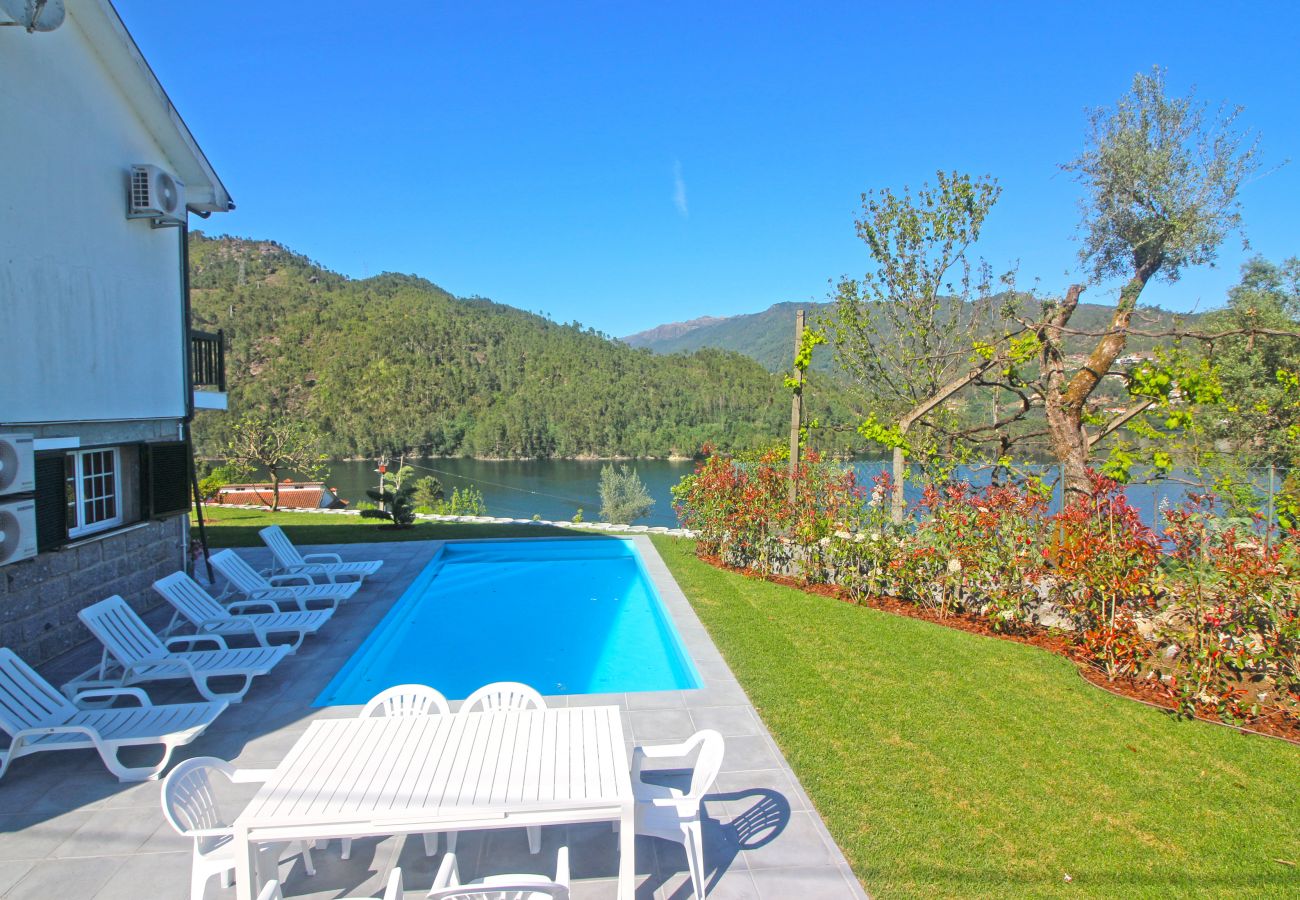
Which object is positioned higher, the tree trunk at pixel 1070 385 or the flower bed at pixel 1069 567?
the tree trunk at pixel 1070 385

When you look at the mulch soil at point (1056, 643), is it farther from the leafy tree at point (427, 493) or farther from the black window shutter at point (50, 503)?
the leafy tree at point (427, 493)

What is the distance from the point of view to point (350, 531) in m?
12.1

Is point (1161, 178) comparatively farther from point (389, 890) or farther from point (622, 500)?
point (622, 500)

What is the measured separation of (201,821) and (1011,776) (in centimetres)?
391

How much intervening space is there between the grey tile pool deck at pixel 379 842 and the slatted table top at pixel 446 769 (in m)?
0.53

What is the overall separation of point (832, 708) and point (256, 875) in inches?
138

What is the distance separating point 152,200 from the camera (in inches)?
263

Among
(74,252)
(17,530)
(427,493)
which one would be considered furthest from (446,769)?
(427,493)

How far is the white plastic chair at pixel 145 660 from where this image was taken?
16.0 feet

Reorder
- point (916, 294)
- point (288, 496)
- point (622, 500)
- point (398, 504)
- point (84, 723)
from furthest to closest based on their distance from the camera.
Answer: point (622, 500) → point (288, 496) → point (398, 504) → point (916, 294) → point (84, 723)

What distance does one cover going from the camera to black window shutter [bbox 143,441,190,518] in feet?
22.7

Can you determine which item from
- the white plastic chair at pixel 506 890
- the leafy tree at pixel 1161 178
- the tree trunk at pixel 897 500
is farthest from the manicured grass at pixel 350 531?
the white plastic chair at pixel 506 890

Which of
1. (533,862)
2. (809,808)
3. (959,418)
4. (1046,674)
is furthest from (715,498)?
(533,862)

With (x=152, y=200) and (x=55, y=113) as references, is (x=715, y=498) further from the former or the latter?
(x=55, y=113)
